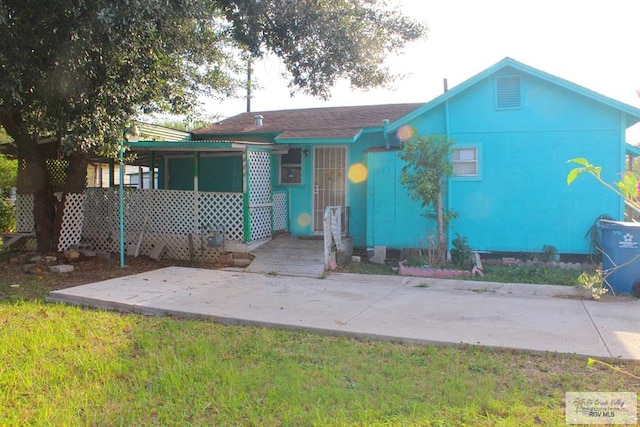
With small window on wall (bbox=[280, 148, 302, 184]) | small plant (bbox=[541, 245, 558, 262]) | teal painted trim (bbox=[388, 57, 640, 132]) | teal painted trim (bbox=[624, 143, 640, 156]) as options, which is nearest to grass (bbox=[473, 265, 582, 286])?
small plant (bbox=[541, 245, 558, 262])

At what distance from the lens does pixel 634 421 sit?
11.3 feet

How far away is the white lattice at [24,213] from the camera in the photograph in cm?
1255

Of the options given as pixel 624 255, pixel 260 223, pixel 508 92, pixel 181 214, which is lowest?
pixel 624 255

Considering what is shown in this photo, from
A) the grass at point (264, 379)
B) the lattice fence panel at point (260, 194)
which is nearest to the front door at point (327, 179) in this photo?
the lattice fence panel at point (260, 194)

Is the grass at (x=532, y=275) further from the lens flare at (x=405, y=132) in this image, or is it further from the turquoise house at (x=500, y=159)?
the lens flare at (x=405, y=132)

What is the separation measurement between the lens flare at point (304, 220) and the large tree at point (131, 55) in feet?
10.0

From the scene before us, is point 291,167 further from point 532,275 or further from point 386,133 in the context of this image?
point 532,275

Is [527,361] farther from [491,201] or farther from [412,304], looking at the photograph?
[491,201]

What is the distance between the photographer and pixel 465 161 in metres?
10.8

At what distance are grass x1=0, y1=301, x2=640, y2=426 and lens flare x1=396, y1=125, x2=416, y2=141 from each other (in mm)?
6852

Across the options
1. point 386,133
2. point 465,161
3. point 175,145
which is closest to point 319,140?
point 386,133

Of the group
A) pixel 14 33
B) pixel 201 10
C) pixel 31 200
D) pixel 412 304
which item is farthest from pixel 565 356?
pixel 31 200

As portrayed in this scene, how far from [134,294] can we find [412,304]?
4.20 metres

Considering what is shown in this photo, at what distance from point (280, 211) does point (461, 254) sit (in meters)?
4.61
